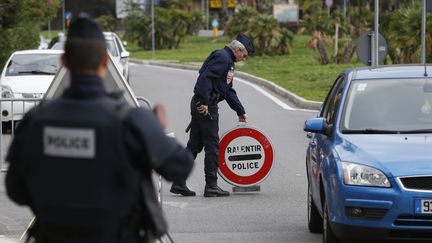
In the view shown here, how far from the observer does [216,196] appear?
1241cm

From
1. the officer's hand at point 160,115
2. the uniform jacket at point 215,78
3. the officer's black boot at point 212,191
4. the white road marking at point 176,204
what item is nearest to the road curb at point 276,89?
the officer's black boot at point 212,191

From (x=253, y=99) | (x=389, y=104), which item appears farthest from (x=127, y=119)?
(x=253, y=99)

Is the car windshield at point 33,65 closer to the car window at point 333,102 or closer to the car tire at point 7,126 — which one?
the car tire at point 7,126

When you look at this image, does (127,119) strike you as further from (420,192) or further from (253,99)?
(253,99)

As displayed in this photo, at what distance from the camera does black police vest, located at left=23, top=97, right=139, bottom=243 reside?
4.47 metres

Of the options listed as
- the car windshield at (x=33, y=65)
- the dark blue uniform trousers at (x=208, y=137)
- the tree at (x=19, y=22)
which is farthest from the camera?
the tree at (x=19, y=22)

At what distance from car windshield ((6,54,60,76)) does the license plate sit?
1416 cm

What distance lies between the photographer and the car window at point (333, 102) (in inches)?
373

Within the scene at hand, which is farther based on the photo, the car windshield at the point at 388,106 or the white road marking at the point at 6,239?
the white road marking at the point at 6,239

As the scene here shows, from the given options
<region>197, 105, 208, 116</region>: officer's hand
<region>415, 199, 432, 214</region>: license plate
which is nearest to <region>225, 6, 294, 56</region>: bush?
<region>197, 105, 208, 116</region>: officer's hand

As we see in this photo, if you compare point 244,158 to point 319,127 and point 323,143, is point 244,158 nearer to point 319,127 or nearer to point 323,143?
point 323,143

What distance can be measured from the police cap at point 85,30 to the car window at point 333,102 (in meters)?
4.79

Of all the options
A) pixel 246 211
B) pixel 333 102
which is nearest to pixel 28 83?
pixel 246 211

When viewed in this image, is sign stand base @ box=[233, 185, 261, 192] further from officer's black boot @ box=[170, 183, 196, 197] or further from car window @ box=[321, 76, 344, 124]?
car window @ box=[321, 76, 344, 124]
